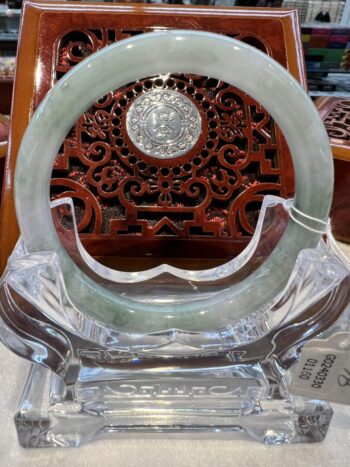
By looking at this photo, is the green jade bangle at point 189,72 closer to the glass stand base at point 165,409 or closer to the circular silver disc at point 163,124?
the glass stand base at point 165,409

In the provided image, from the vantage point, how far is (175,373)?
633 mm

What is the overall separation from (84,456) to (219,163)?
1.86 ft

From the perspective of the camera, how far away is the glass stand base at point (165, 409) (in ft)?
1.95

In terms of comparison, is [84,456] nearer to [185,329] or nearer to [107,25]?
[185,329]

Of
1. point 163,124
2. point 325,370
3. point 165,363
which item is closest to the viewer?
point 325,370

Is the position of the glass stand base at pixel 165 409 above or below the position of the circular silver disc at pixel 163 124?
below

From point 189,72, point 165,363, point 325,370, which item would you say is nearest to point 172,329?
point 165,363

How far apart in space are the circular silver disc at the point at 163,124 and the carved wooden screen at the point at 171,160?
0.5 inches

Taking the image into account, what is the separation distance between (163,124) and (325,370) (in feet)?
1.73

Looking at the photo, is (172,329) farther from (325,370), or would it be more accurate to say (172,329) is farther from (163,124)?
(163,124)

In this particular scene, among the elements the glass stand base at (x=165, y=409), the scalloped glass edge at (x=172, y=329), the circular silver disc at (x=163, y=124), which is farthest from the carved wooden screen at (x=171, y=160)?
the glass stand base at (x=165, y=409)

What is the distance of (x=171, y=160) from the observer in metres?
0.86

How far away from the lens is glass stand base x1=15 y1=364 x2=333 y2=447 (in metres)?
0.59

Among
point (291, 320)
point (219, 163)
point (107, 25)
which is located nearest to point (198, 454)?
point (291, 320)
